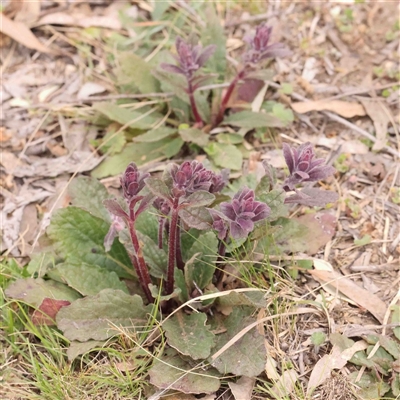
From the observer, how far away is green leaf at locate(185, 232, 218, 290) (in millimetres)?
2260

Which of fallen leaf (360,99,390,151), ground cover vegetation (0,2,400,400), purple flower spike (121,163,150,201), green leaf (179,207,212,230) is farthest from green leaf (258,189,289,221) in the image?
fallen leaf (360,99,390,151)

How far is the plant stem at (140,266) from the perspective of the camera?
2.14m

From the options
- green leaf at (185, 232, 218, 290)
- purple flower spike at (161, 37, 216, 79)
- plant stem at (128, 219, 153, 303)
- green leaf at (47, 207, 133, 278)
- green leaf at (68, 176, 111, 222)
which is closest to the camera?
plant stem at (128, 219, 153, 303)

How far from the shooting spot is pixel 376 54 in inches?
132

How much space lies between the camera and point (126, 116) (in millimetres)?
3047

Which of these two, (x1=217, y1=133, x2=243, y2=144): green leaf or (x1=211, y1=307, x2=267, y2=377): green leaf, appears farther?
(x1=217, y1=133, x2=243, y2=144): green leaf

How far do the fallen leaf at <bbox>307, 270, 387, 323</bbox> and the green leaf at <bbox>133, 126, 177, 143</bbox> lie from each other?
1076mm

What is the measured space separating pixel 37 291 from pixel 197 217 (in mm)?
813

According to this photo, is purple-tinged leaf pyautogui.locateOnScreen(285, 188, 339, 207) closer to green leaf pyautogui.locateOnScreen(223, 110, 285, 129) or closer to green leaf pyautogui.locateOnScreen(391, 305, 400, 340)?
green leaf pyautogui.locateOnScreen(391, 305, 400, 340)

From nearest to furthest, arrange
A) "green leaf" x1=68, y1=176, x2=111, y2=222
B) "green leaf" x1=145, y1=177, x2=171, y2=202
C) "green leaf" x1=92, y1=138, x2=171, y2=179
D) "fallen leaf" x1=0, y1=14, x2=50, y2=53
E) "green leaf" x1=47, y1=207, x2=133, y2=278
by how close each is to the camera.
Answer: "green leaf" x1=145, y1=177, x2=171, y2=202 → "green leaf" x1=47, y1=207, x2=133, y2=278 → "green leaf" x1=68, y1=176, x2=111, y2=222 → "green leaf" x1=92, y1=138, x2=171, y2=179 → "fallen leaf" x1=0, y1=14, x2=50, y2=53

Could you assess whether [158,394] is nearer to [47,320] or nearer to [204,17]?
[47,320]

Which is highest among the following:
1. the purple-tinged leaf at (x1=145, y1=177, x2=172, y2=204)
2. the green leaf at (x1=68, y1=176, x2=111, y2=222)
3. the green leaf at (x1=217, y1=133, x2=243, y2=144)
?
the purple-tinged leaf at (x1=145, y1=177, x2=172, y2=204)

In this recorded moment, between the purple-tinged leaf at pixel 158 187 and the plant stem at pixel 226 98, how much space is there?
44.4 inches

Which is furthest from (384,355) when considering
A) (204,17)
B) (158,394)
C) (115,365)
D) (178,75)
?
(204,17)
